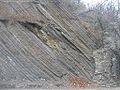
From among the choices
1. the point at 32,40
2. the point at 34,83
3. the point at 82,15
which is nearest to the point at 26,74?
the point at 34,83

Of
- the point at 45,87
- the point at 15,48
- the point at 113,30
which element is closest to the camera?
the point at 45,87

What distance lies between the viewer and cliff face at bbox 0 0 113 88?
22875 millimetres

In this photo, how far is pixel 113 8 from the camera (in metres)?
38.3

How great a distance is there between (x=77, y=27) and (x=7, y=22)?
22.0 ft

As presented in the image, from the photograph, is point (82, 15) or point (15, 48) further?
point (82, 15)

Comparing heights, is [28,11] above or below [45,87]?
above

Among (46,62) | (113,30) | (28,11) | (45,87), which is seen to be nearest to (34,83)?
(45,87)

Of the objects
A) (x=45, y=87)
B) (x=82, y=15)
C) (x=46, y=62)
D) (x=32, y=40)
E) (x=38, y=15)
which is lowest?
(x=45, y=87)

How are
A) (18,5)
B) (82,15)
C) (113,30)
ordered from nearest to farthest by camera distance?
1. (18,5)
2. (113,30)
3. (82,15)

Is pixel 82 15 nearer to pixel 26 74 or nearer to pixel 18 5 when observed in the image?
pixel 18 5

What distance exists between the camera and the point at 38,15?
27.7 m

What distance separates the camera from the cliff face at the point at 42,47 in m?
22.9

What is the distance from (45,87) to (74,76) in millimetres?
3152

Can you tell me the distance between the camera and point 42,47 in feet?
82.4
